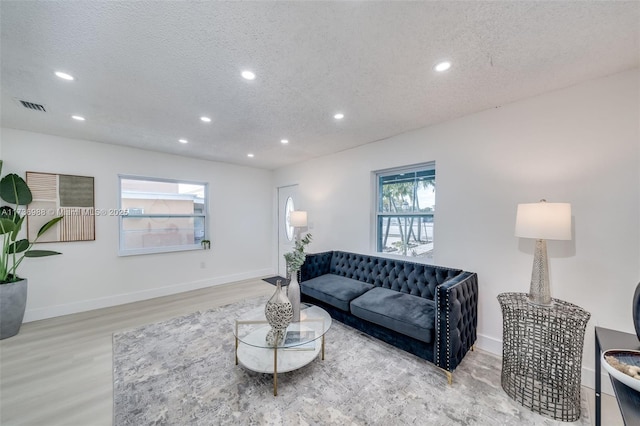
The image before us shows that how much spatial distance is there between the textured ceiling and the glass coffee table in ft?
7.33

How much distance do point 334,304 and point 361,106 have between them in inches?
91.8

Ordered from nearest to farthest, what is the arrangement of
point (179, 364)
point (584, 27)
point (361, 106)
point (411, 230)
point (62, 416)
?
point (584, 27)
point (62, 416)
point (179, 364)
point (361, 106)
point (411, 230)

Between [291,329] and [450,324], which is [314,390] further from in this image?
[450,324]

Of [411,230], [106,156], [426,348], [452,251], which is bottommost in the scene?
[426,348]

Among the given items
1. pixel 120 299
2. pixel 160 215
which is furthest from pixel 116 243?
pixel 120 299

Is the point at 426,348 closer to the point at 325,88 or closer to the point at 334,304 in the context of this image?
the point at 334,304

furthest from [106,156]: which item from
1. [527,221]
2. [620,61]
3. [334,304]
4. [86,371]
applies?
[620,61]

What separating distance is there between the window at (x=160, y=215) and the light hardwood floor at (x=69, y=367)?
1097mm

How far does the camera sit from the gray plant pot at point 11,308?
9.18 feet

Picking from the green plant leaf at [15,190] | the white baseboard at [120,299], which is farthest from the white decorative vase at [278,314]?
the green plant leaf at [15,190]

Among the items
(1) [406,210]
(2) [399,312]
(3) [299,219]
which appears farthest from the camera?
(3) [299,219]

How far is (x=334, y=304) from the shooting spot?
297 cm

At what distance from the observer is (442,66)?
1.84m

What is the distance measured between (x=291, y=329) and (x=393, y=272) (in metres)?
1.58
